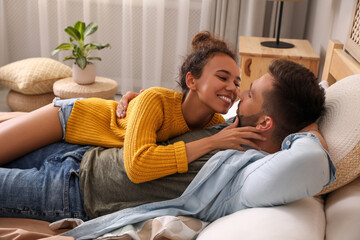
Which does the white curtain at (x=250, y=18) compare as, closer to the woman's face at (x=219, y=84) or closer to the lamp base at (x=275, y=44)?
the lamp base at (x=275, y=44)

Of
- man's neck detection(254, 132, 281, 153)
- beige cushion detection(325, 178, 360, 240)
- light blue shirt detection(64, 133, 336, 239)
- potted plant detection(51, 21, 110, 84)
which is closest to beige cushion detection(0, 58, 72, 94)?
potted plant detection(51, 21, 110, 84)

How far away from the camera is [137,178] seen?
1172 millimetres

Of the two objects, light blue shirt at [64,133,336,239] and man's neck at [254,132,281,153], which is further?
man's neck at [254,132,281,153]

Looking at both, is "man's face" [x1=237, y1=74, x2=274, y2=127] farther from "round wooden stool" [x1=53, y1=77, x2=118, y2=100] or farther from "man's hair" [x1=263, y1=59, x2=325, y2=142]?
"round wooden stool" [x1=53, y1=77, x2=118, y2=100]

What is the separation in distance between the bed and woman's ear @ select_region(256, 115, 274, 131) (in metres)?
0.15

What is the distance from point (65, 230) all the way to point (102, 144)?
1.18ft

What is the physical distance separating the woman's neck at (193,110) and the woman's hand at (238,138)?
22cm

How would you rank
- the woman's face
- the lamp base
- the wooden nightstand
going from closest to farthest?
1. the woman's face
2. the wooden nightstand
3. the lamp base

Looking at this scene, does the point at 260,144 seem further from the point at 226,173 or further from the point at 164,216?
the point at 164,216

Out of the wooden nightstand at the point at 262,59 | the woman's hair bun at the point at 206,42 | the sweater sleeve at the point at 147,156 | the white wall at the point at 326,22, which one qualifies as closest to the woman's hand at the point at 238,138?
the sweater sleeve at the point at 147,156

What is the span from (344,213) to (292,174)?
0.16 metres

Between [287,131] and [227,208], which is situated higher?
[287,131]

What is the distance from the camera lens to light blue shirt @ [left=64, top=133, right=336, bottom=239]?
2.92 ft

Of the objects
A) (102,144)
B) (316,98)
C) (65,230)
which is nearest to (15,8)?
(102,144)
